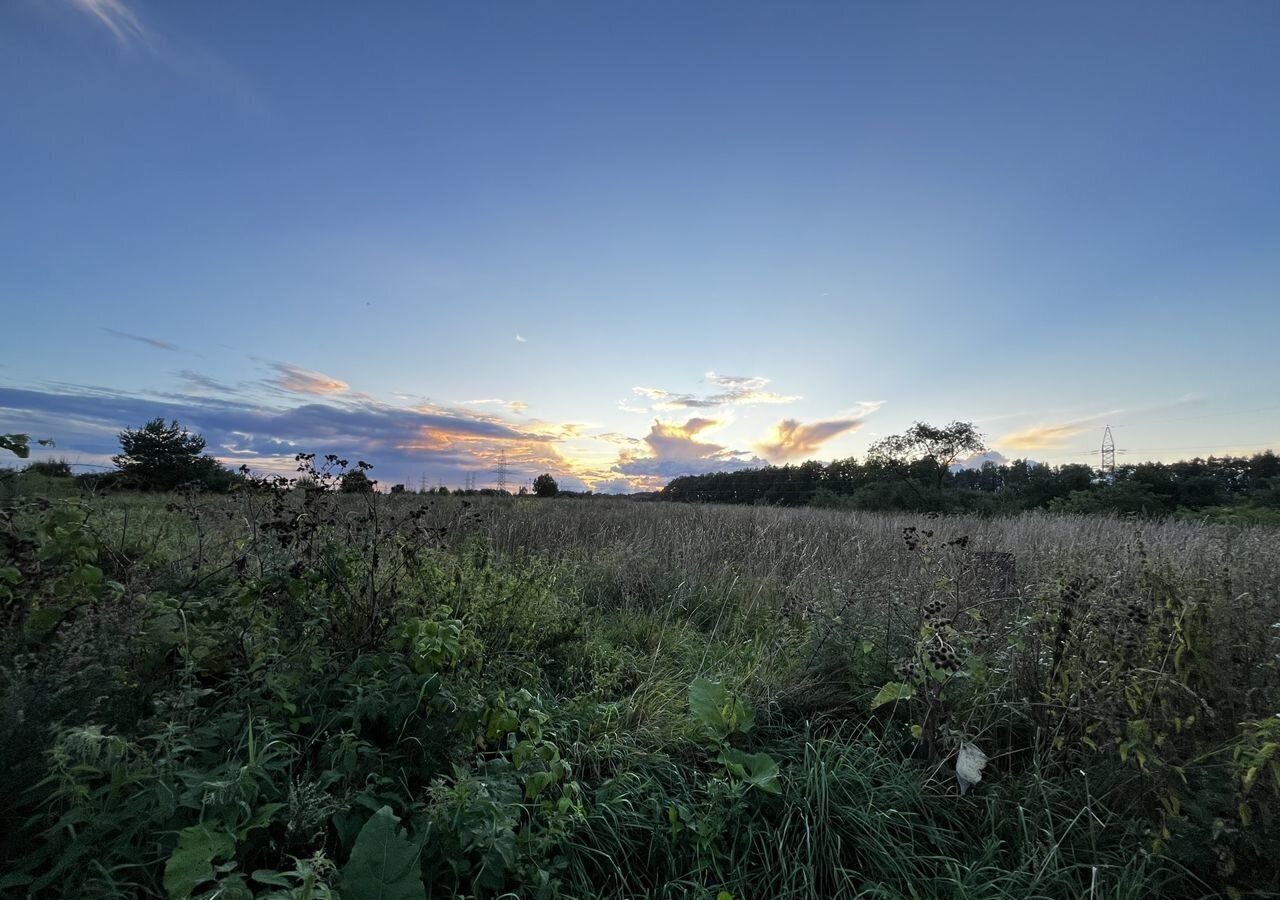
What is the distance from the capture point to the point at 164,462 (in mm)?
5168

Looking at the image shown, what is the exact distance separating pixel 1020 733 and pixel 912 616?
0.96 meters

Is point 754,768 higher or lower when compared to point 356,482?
lower

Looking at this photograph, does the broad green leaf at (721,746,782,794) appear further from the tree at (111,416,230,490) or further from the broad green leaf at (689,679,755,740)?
the tree at (111,416,230,490)

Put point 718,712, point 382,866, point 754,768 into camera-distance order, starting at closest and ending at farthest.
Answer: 1. point 382,866
2. point 754,768
3. point 718,712

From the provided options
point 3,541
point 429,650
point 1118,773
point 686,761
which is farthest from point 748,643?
point 3,541

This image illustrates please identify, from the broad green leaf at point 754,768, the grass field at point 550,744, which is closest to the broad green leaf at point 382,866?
the grass field at point 550,744

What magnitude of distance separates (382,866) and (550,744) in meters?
0.63

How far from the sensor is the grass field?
1691 mm

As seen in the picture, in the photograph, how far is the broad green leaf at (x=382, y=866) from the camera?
5.17 feet

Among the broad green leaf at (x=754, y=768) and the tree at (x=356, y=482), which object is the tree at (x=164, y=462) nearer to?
the tree at (x=356, y=482)

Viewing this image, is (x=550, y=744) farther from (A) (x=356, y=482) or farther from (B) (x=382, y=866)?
(A) (x=356, y=482)

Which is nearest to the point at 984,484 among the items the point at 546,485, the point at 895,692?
the point at 546,485

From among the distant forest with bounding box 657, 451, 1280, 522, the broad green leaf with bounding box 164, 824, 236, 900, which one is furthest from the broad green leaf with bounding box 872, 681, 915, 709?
the distant forest with bounding box 657, 451, 1280, 522

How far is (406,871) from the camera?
164cm
